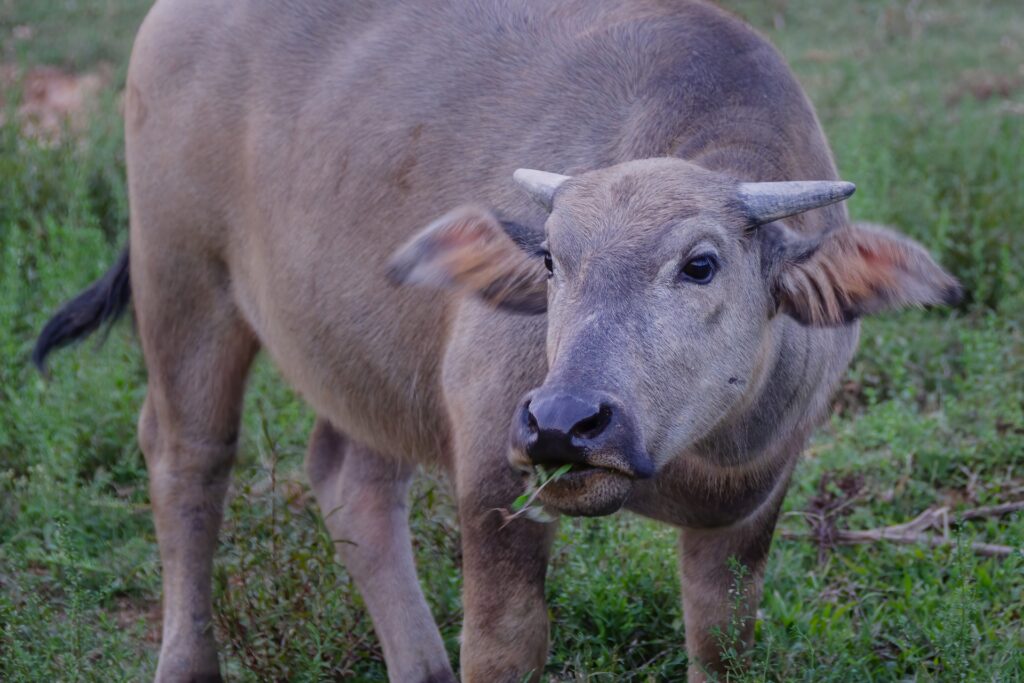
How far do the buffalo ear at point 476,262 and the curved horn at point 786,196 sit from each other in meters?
0.57

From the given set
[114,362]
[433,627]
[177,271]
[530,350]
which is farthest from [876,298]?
[114,362]

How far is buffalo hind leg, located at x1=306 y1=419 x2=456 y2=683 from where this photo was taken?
414 centimetres

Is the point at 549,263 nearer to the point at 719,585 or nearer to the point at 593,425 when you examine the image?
the point at 593,425

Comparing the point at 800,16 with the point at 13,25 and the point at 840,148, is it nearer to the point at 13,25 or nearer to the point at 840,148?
the point at 840,148

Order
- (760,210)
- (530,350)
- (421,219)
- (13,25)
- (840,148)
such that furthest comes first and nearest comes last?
1. (13,25)
2. (840,148)
3. (421,219)
4. (530,350)
5. (760,210)

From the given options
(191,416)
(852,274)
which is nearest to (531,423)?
(852,274)

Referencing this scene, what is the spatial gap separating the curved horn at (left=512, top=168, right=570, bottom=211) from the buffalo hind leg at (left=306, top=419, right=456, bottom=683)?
126 centimetres

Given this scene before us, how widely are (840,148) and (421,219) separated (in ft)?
12.9

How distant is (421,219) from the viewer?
378 cm

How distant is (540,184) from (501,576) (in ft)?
3.23

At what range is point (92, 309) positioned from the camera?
4.86m

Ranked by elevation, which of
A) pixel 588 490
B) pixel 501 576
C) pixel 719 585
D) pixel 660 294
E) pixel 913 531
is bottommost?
pixel 913 531

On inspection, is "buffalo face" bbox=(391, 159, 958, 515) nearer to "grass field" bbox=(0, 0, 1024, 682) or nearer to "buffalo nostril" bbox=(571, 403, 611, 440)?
"buffalo nostril" bbox=(571, 403, 611, 440)

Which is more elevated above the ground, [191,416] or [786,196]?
[786,196]
